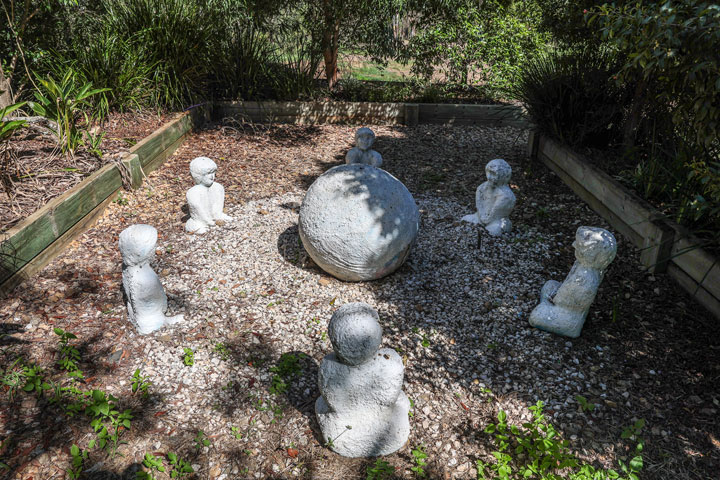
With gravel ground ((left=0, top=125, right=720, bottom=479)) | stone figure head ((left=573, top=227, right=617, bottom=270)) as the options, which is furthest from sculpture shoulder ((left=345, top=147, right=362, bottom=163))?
stone figure head ((left=573, top=227, right=617, bottom=270))

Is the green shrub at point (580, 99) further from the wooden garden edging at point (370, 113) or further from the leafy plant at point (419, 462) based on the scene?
the leafy plant at point (419, 462)

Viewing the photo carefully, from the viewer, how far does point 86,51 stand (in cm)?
660

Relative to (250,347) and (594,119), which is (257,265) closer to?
(250,347)

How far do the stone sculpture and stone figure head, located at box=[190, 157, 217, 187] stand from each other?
1.42 m

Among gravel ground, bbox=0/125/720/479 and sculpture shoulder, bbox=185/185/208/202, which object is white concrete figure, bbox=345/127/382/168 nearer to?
gravel ground, bbox=0/125/720/479

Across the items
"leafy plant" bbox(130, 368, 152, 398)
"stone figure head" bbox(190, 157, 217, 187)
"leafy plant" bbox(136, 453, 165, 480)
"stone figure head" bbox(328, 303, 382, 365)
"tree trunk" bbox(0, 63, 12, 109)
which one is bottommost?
"leafy plant" bbox(130, 368, 152, 398)

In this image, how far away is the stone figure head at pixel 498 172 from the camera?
14.9ft

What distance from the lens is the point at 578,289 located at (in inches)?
130

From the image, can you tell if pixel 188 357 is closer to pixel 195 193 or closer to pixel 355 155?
pixel 195 193

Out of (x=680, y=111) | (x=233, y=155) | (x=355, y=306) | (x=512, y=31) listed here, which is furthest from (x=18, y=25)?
(x=512, y=31)

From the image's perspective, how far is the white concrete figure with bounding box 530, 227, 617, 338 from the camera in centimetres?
321

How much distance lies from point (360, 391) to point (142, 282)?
5.89ft

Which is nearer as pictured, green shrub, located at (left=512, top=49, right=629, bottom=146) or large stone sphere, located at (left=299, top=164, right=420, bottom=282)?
large stone sphere, located at (left=299, top=164, right=420, bottom=282)

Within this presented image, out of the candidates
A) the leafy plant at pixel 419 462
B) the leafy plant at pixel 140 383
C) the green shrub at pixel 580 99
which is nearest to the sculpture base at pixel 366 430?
the leafy plant at pixel 419 462
